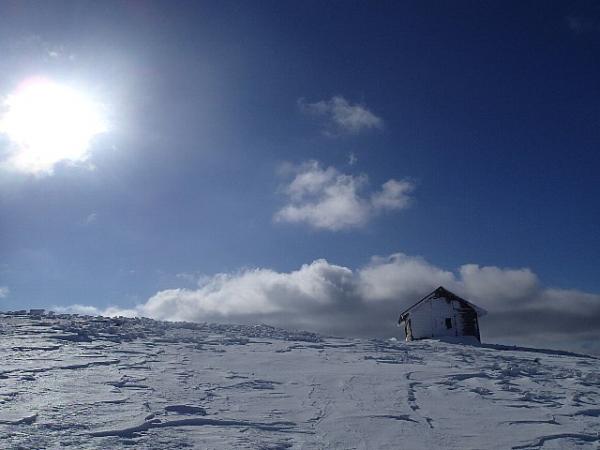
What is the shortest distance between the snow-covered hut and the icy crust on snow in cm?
1965

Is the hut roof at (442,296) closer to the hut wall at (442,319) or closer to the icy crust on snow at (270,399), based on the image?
the hut wall at (442,319)

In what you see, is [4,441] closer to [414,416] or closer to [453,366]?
[414,416]

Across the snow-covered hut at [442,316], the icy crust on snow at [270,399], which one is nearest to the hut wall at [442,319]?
the snow-covered hut at [442,316]

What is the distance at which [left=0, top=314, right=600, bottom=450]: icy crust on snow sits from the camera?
670 centimetres

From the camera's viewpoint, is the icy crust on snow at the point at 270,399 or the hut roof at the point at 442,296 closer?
the icy crust on snow at the point at 270,399

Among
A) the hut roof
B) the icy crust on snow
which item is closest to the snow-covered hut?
the hut roof

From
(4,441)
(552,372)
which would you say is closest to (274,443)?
(4,441)

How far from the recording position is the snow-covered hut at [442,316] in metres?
34.2

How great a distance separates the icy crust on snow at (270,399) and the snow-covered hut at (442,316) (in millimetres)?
19651

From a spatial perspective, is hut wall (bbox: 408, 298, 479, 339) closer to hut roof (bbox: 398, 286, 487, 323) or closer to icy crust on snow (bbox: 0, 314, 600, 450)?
hut roof (bbox: 398, 286, 487, 323)

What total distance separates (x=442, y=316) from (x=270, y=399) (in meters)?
28.2

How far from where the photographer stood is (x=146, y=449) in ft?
19.8

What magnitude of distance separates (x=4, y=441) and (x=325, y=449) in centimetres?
403

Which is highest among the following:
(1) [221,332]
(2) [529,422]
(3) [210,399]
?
(1) [221,332]
